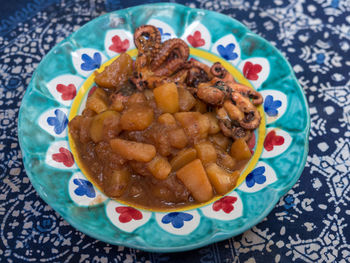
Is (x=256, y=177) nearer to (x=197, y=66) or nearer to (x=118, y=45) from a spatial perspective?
(x=197, y=66)

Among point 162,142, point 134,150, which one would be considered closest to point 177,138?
point 162,142

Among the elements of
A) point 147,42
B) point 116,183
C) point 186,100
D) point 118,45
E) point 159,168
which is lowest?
point 116,183

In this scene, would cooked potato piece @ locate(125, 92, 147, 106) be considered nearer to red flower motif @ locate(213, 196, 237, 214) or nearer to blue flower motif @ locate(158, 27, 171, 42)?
blue flower motif @ locate(158, 27, 171, 42)

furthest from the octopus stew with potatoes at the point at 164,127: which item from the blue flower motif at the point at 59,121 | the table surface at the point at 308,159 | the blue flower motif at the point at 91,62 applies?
the table surface at the point at 308,159

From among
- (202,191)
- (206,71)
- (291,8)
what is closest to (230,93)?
(206,71)

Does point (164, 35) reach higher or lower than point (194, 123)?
higher

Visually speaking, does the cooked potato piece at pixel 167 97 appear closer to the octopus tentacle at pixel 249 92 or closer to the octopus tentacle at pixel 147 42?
the octopus tentacle at pixel 147 42

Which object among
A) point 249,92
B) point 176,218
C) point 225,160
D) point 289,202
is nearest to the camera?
point 176,218
